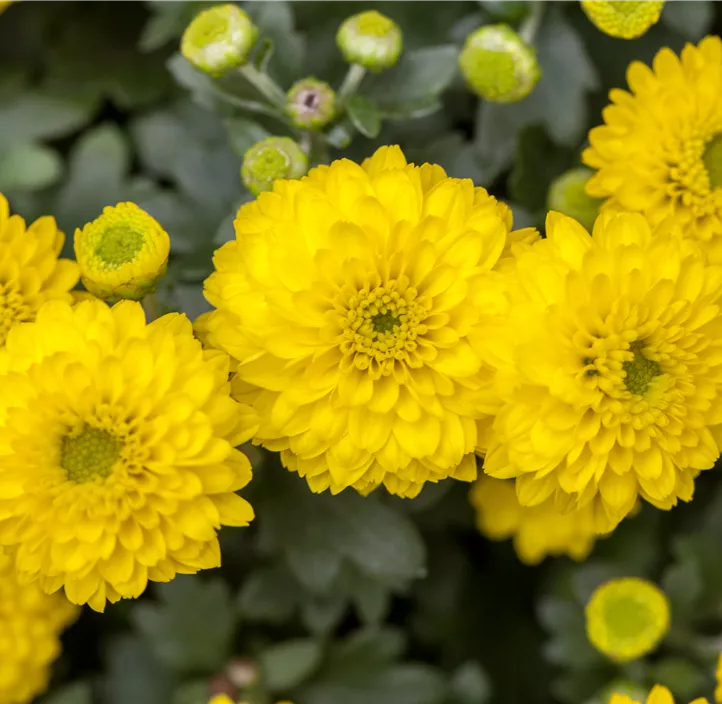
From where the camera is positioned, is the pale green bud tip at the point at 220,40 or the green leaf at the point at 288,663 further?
the green leaf at the point at 288,663

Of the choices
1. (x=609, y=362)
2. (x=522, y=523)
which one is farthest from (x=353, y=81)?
(x=522, y=523)

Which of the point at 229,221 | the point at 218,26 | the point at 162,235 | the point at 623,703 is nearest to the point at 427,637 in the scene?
the point at 623,703

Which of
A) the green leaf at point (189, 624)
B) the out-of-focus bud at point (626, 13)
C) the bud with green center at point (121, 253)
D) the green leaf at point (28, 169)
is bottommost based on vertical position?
the green leaf at point (189, 624)

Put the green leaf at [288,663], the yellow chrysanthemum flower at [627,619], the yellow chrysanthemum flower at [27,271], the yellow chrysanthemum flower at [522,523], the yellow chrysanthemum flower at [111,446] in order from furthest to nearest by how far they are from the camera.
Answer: the yellow chrysanthemum flower at [522,523], the green leaf at [288,663], the yellow chrysanthemum flower at [627,619], the yellow chrysanthemum flower at [27,271], the yellow chrysanthemum flower at [111,446]

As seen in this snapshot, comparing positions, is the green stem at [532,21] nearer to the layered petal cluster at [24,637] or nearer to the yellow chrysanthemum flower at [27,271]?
the yellow chrysanthemum flower at [27,271]

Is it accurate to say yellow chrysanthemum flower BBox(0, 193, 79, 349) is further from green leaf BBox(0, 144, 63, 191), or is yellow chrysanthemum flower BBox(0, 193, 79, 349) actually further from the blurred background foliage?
green leaf BBox(0, 144, 63, 191)

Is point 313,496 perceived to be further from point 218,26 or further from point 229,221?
point 218,26

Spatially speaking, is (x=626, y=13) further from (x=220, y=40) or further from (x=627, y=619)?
(x=627, y=619)

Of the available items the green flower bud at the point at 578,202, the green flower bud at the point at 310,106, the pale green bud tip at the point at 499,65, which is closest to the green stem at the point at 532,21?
the pale green bud tip at the point at 499,65
